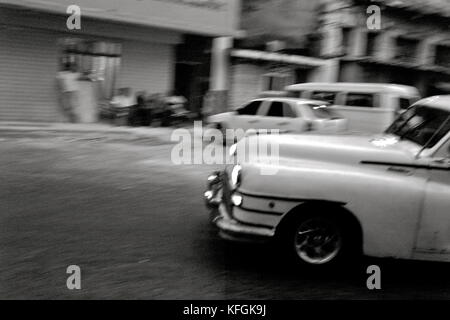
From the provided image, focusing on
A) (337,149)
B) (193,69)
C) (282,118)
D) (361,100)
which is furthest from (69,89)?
(337,149)

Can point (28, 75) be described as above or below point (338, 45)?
below

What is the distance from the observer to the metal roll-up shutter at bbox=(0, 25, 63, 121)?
49.8 ft

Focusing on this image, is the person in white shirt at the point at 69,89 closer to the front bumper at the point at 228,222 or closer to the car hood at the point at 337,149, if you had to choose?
the front bumper at the point at 228,222

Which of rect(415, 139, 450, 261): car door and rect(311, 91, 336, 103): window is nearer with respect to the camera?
rect(415, 139, 450, 261): car door

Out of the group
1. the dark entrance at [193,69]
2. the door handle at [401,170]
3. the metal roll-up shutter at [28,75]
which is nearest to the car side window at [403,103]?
the dark entrance at [193,69]

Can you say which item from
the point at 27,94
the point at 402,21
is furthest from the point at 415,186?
the point at 402,21

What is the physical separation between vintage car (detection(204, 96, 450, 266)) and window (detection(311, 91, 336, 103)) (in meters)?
10.7

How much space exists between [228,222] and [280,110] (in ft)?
29.5

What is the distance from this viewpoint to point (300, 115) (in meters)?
13.4

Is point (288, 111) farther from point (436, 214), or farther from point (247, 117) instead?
point (436, 214)

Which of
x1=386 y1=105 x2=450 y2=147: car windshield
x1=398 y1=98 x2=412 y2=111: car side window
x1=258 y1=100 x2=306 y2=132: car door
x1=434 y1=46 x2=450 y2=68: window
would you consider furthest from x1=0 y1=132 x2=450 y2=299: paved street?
x1=434 y1=46 x2=450 y2=68: window

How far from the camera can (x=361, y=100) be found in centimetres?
1540

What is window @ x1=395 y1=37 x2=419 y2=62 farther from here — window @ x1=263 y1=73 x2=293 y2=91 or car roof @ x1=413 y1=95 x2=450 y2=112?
car roof @ x1=413 y1=95 x2=450 y2=112
